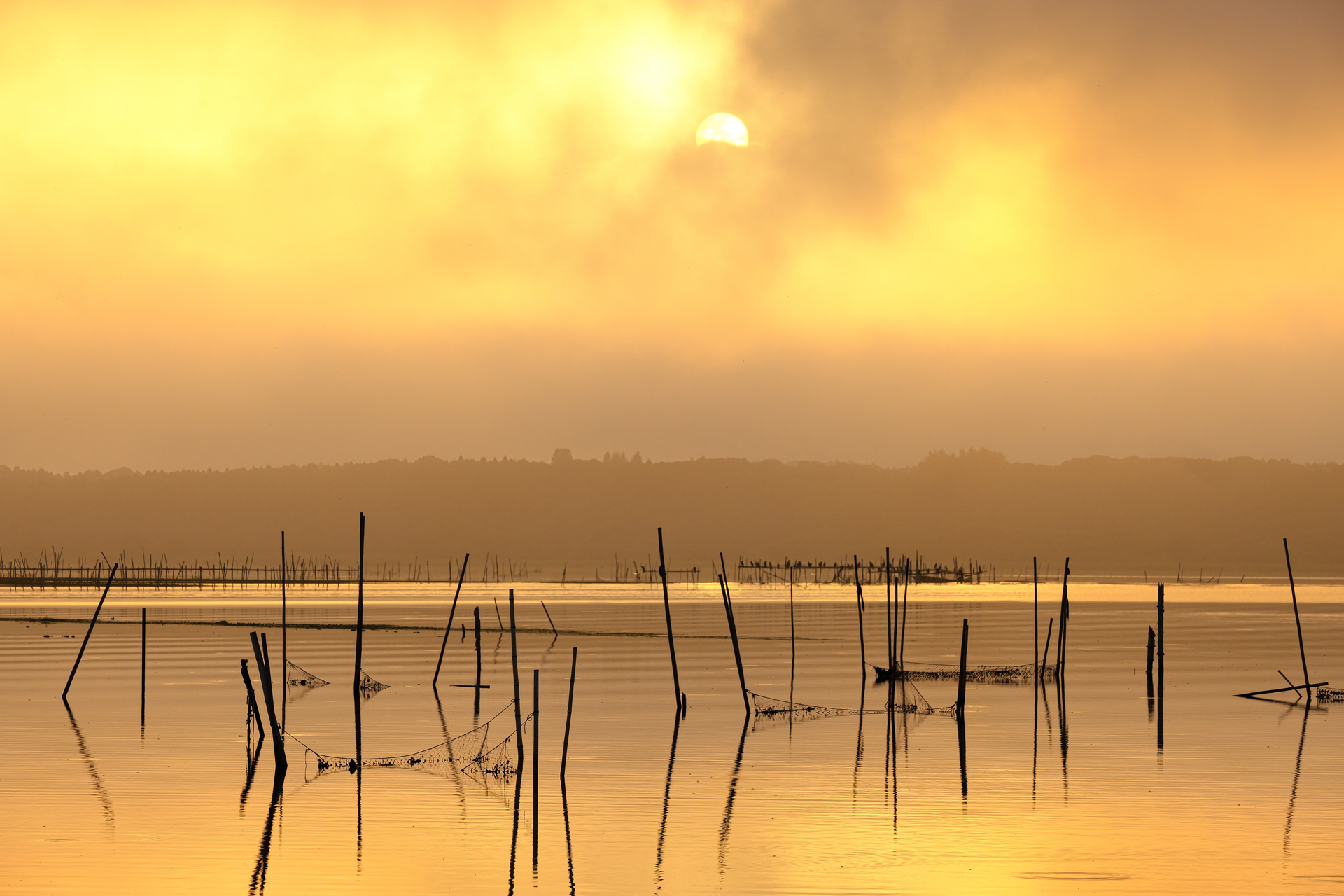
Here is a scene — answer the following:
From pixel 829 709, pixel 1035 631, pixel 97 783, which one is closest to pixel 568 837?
pixel 97 783

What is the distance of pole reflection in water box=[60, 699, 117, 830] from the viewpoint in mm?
18125

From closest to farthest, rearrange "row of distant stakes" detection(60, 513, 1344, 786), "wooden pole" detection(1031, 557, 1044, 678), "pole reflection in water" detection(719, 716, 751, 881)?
"pole reflection in water" detection(719, 716, 751, 881), "row of distant stakes" detection(60, 513, 1344, 786), "wooden pole" detection(1031, 557, 1044, 678)

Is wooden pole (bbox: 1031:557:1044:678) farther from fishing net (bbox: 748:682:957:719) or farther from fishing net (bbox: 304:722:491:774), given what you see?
fishing net (bbox: 304:722:491:774)

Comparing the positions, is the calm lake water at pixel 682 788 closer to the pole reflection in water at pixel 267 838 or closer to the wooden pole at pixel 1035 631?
the pole reflection in water at pixel 267 838

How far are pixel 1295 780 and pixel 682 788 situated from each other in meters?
8.86

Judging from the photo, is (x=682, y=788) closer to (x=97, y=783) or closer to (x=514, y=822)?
(x=514, y=822)

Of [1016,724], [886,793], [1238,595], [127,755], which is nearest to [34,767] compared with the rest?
[127,755]

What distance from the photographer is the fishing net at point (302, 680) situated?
35.9 m

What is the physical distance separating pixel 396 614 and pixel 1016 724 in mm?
54369

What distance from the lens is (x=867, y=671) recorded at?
42062mm

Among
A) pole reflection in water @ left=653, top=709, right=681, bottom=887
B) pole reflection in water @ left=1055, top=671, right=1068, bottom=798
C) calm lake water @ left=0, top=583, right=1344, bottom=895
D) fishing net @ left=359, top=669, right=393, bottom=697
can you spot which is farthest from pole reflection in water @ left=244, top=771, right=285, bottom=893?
fishing net @ left=359, top=669, right=393, bottom=697

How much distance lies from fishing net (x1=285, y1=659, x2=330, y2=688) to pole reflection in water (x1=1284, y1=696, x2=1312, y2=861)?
21.8 m

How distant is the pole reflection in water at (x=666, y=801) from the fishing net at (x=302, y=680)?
35.0ft

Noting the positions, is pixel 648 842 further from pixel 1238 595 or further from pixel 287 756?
pixel 1238 595
